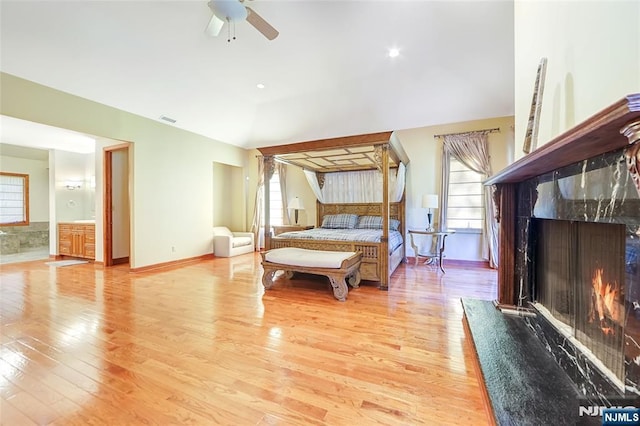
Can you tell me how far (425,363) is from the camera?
5.98 feet

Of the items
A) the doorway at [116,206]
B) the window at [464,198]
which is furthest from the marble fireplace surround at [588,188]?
the doorway at [116,206]

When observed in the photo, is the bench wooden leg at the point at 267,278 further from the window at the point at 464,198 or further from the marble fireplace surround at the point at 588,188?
the window at the point at 464,198

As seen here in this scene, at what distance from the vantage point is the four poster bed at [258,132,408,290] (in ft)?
11.8

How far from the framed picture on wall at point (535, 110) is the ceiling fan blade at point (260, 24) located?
2588mm

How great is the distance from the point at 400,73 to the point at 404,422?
183 inches

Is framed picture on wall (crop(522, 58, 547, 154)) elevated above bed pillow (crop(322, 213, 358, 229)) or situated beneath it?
elevated above

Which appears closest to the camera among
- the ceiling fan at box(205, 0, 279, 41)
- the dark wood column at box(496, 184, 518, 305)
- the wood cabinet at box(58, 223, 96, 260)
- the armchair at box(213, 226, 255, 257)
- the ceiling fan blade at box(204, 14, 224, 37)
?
the dark wood column at box(496, 184, 518, 305)

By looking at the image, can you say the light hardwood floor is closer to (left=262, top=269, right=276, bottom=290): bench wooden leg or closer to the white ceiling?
(left=262, top=269, right=276, bottom=290): bench wooden leg

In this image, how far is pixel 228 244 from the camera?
6121mm

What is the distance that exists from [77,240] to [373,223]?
6.65m

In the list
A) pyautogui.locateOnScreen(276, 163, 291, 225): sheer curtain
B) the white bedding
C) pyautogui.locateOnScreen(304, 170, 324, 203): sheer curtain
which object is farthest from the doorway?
the white bedding

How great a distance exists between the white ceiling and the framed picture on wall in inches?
78.6

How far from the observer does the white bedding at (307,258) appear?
3.21 metres

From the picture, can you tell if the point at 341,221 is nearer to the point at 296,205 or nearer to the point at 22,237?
the point at 296,205
